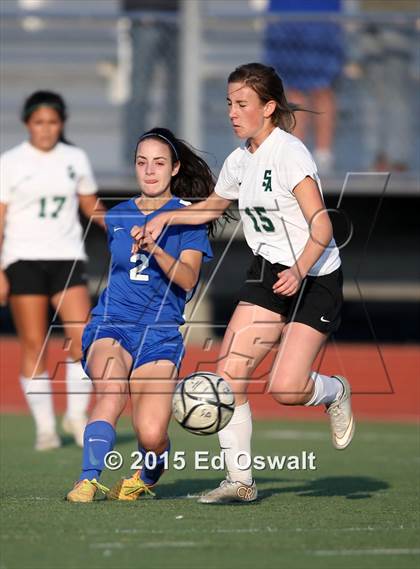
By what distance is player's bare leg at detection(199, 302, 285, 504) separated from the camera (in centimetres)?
665

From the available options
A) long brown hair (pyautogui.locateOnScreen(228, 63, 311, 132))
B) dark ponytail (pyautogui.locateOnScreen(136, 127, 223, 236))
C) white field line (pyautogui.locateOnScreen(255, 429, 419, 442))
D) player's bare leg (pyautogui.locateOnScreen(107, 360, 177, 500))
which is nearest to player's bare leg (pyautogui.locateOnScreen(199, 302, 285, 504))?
player's bare leg (pyautogui.locateOnScreen(107, 360, 177, 500))

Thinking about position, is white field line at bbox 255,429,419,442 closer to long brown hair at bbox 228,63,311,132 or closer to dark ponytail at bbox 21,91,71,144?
dark ponytail at bbox 21,91,71,144

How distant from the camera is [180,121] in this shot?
13969 mm

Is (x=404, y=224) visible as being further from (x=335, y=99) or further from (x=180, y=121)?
(x=180, y=121)

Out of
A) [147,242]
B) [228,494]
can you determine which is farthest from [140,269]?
[228,494]

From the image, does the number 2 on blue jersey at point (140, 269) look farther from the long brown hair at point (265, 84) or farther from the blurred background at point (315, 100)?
the blurred background at point (315, 100)

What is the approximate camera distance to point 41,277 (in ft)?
32.8

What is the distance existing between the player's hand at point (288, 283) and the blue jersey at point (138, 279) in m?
0.78

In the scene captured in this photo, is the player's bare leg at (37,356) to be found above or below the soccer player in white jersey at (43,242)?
below

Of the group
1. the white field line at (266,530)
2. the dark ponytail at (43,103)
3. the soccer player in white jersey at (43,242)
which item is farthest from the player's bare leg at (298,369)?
the dark ponytail at (43,103)

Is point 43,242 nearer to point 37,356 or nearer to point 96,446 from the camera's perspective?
point 37,356

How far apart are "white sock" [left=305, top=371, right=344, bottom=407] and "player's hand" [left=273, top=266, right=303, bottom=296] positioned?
0.70m

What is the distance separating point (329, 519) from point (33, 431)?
561cm

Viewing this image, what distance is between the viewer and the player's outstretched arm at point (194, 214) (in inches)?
261
